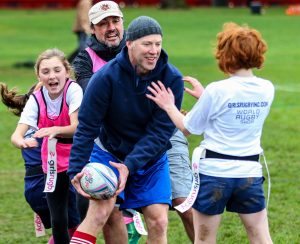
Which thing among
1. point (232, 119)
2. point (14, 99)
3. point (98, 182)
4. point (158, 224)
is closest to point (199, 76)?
point (14, 99)

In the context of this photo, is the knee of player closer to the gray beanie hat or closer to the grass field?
the gray beanie hat

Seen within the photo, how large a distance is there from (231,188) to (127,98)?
3.37ft

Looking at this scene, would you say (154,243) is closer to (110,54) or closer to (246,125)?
(246,125)

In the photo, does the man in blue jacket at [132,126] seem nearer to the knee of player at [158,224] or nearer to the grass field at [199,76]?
the knee of player at [158,224]

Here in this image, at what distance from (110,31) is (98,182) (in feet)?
5.70

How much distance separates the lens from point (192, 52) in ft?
106

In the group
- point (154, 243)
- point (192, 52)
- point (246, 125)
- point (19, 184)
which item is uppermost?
point (246, 125)

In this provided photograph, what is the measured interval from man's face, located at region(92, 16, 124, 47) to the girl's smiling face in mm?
450

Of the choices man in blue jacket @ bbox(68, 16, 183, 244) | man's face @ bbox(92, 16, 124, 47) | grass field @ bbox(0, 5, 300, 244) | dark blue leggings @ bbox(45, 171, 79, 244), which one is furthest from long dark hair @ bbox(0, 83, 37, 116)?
grass field @ bbox(0, 5, 300, 244)

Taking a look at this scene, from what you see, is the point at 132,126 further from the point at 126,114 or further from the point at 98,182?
the point at 98,182

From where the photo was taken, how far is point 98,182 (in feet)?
22.4

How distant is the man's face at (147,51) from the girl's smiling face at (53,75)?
3.08ft

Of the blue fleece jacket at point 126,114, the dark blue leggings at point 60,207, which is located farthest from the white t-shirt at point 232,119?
the dark blue leggings at point 60,207

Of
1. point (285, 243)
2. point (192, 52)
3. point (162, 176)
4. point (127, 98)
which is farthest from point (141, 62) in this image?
point (192, 52)
